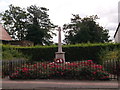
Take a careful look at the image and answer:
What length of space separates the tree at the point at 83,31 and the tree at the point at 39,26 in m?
5.06

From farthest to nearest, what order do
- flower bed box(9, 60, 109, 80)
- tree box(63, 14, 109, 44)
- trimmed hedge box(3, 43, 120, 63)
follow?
tree box(63, 14, 109, 44)
trimmed hedge box(3, 43, 120, 63)
flower bed box(9, 60, 109, 80)

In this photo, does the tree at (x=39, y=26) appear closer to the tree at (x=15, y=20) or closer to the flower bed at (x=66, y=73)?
the tree at (x=15, y=20)

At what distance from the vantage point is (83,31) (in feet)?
124

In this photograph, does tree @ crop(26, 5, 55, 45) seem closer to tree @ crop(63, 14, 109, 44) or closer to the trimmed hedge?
tree @ crop(63, 14, 109, 44)

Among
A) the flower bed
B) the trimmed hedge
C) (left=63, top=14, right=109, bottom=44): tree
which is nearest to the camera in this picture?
the flower bed

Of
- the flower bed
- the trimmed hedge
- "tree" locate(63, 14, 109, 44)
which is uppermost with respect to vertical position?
"tree" locate(63, 14, 109, 44)

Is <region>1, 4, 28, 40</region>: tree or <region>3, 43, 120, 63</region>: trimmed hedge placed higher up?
<region>1, 4, 28, 40</region>: tree

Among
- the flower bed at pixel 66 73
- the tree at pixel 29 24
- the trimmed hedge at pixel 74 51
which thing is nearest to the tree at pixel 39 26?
the tree at pixel 29 24

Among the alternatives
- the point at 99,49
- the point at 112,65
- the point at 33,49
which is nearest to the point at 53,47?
the point at 33,49

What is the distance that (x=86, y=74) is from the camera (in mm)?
7461

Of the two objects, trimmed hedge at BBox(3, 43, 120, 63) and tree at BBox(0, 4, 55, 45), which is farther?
tree at BBox(0, 4, 55, 45)

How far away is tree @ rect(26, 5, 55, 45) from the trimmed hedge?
70.1 feet

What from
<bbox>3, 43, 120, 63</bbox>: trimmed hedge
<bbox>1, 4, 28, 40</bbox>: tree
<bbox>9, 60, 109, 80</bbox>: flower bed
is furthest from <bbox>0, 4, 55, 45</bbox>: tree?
<bbox>9, 60, 109, 80</bbox>: flower bed

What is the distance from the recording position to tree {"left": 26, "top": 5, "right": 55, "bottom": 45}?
4038cm
